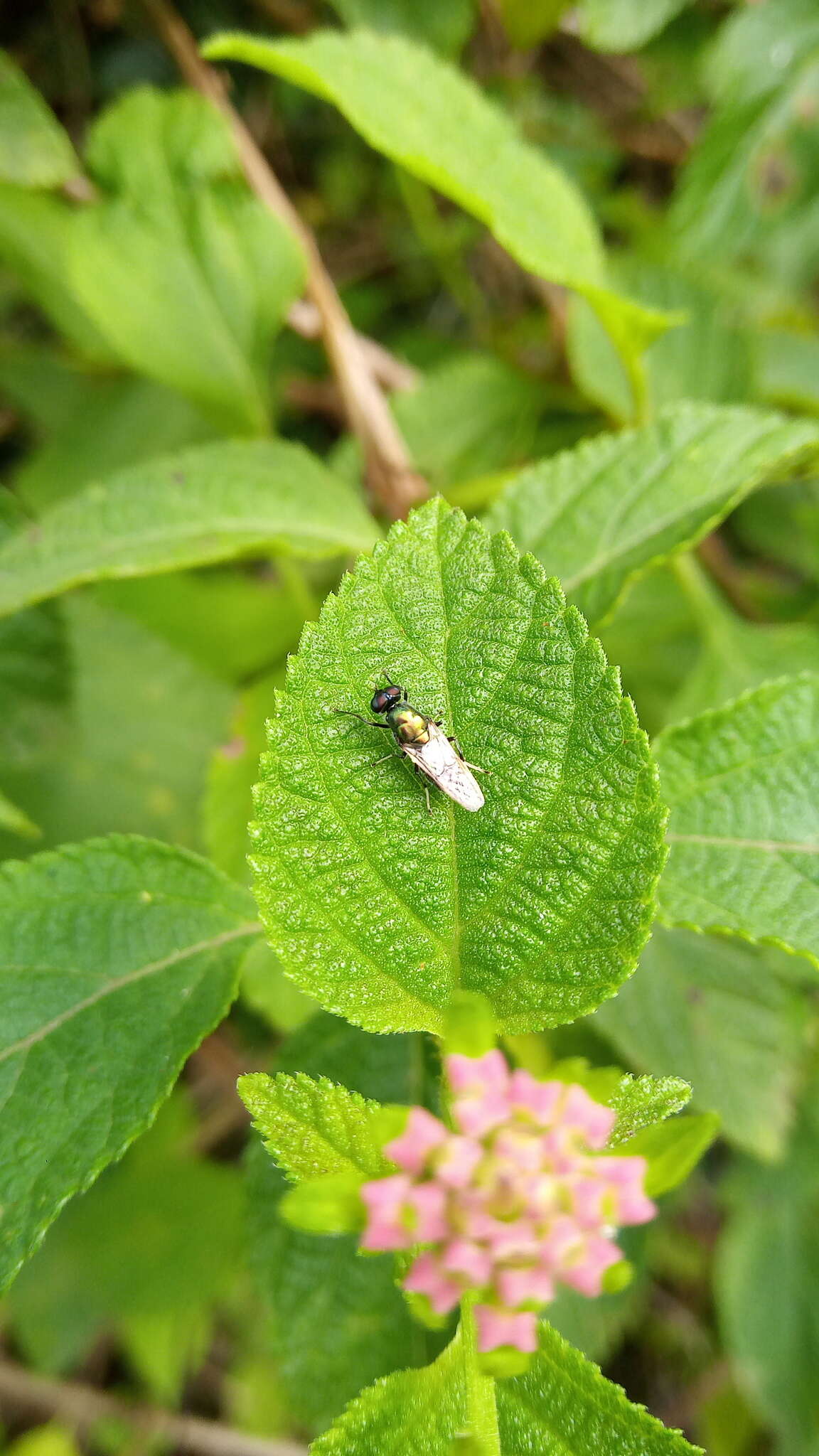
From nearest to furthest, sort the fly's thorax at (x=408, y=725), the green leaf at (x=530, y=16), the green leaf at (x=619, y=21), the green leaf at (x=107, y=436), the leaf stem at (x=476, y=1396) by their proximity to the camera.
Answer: the leaf stem at (x=476, y=1396) → the fly's thorax at (x=408, y=725) → the green leaf at (x=619, y=21) → the green leaf at (x=530, y=16) → the green leaf at (x=107, y=436)

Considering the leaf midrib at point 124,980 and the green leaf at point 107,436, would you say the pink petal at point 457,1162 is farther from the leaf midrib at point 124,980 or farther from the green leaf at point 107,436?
the green leaf at point 107,436

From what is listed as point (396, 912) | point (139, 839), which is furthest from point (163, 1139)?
point (396, 912)

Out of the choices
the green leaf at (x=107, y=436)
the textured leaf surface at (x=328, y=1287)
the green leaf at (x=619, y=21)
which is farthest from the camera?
the green leaf at (x=107, y=436)

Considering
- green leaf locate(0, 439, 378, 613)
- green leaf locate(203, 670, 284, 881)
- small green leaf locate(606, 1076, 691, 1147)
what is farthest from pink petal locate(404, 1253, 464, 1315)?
green leaf locate(0, 439, 378, 613)

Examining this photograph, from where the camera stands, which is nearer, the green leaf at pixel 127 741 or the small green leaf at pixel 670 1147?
the small green leaf at pixel 670 1147

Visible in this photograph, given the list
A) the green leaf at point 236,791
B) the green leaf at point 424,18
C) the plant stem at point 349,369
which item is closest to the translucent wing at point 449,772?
the green leaf at point 236,791

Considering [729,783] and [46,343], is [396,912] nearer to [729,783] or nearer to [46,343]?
[729,783]
